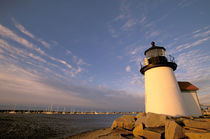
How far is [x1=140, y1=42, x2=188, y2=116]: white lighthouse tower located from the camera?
875cm

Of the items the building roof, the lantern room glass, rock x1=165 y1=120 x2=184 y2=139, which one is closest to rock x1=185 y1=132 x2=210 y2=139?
rock x1=165 y1=120 x2=184 y2=139

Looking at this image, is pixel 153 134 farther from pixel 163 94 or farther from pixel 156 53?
pixel 156 53

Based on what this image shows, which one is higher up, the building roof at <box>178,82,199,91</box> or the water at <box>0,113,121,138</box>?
the building roof at <box>178,82,199,91</box>

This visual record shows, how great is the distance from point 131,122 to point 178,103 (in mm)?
4394

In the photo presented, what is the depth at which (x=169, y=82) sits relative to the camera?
9.32 m

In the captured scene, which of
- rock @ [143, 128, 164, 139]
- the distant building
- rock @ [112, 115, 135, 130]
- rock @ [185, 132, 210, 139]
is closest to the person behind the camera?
rock @ [185, 132, 210, 139]

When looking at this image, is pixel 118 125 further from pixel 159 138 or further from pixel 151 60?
pixel 151 60

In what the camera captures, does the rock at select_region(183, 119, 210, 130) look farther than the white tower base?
No

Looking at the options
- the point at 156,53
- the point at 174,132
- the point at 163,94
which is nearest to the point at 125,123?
the point at 163,94

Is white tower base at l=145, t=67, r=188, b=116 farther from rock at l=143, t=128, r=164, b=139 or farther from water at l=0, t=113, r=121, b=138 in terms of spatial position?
water at l=0, t=113, r=121, b=138

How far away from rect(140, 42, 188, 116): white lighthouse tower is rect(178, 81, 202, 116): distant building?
7.20 feet

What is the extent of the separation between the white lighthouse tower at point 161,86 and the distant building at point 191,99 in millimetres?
2194

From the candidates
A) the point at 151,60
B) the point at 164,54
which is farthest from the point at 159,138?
the point at 164,54

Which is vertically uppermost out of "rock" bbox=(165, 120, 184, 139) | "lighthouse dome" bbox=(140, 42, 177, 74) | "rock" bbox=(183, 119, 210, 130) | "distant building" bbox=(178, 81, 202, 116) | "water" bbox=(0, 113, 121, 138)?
"lighthouse dome" bbox=(140, 42, 177, 74)
